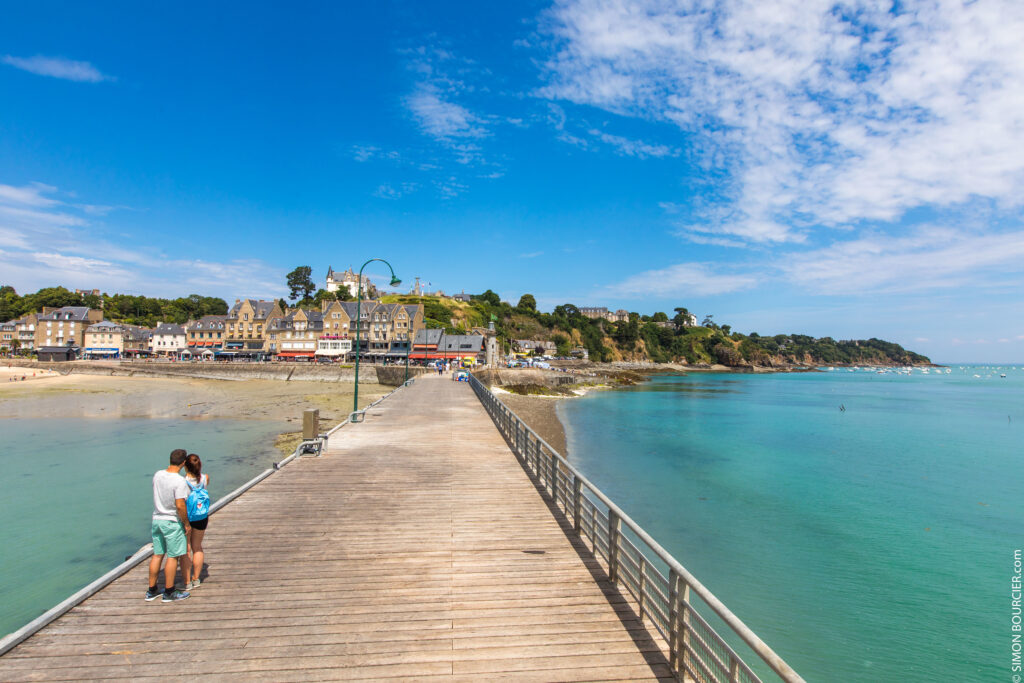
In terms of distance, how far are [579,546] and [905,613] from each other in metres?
8.93

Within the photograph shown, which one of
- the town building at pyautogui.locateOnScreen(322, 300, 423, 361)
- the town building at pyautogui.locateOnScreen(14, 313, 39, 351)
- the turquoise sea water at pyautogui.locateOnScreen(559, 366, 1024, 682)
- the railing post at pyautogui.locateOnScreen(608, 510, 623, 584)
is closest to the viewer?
the railing post at pyautogui.locateOnScreen(608, 510, 623, 584)

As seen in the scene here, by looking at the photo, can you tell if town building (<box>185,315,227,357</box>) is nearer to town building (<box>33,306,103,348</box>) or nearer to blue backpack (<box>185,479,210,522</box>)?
town building (<box>33,306,103,348</box>)

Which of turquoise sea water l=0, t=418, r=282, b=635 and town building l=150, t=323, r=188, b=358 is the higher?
town building l=150, t=323, r=188, b=358

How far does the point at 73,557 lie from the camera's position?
11172mm

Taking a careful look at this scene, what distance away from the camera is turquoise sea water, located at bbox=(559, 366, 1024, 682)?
375 inches

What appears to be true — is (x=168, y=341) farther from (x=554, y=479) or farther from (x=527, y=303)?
(x=554, y=479)

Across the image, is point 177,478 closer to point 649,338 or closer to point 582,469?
point 582,469

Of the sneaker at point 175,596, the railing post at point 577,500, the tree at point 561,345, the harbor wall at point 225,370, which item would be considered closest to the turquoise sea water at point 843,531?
the railing post at point 577,500

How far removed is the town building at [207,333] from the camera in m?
97.8

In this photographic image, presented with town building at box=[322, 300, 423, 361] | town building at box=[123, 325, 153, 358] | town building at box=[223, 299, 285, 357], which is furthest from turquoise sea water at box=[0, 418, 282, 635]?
town building at box=[123, 325, 153, 358]

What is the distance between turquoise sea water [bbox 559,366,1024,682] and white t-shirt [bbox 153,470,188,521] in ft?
32.6

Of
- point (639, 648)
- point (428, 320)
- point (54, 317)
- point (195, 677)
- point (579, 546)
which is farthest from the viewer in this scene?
point (428, 320)

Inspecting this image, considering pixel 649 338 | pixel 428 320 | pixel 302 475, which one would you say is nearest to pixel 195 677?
pixel 302 475

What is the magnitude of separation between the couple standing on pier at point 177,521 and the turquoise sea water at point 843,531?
9.63m
